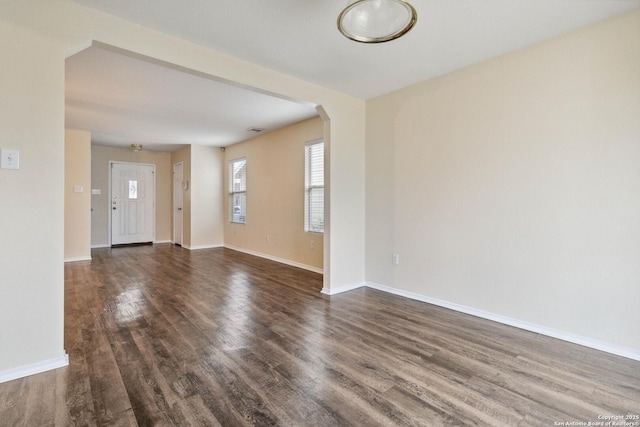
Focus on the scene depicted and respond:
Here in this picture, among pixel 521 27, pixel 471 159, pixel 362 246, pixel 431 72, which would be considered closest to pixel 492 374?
pixel 471 159

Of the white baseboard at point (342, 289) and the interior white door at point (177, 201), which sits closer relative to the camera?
the white baseboard at point (342, 289)

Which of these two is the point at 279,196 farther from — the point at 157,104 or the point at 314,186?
the point at 157,104

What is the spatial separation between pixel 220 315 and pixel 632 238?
338cm

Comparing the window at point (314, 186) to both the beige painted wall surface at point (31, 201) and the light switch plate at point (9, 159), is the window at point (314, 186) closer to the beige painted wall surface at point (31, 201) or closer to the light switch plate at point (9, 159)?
the beige painted wall surface at point (31, 201)

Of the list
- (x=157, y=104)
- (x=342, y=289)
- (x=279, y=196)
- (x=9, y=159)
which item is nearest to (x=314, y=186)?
(x=279, y=196)

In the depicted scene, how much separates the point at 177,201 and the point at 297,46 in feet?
20.7

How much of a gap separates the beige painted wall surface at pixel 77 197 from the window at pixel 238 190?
2.69 meters

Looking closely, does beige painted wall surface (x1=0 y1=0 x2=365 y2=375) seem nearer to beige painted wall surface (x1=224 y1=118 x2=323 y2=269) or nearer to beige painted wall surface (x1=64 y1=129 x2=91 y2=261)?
beige painted wall surface (x1=224 y1=118 x2=323 y2=269)

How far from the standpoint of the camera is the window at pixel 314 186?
484 cm

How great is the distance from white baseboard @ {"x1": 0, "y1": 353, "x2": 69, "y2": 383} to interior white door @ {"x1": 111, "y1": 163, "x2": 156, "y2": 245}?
245 inches

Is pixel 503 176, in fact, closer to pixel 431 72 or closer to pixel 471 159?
pixel 471 159

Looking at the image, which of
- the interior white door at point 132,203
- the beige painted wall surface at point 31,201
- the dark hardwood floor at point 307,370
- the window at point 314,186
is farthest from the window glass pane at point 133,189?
the beige painted wall surface at point 31,201

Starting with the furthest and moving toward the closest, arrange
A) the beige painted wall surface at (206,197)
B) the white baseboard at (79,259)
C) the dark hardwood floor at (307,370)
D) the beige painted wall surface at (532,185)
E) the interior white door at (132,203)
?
1. the interior white door at (132,203)
2. the beige painted wall surface at (206,197)
3. the white baseboard at (79,259)
4. the beige painted wall surface at (532,185)
5. the dark hardwood floor at (307,370)

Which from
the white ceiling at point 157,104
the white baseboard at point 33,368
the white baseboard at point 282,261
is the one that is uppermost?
the white ceiling at point 157,104
